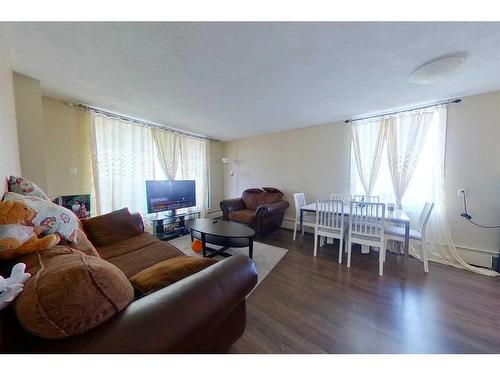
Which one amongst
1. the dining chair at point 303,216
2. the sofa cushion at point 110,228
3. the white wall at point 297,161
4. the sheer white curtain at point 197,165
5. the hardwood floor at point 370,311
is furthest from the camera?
the sheer white curtain at point 197,165

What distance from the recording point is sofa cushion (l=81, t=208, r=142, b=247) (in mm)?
1870

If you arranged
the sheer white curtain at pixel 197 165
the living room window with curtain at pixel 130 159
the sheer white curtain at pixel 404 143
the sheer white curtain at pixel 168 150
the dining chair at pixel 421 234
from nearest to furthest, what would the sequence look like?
the dining chair at pixel 421 234 < the sheer white curtain at pixel 404 143 < the living room window with curtain at pixel 130 159 < the sheer white curtain at pixel 168 150 < the sheer white curtain at pixel 197 165

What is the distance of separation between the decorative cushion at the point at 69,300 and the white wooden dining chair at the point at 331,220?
8.06 ft

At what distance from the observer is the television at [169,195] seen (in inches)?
126

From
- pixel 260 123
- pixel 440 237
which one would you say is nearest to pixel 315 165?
pixel 260 123

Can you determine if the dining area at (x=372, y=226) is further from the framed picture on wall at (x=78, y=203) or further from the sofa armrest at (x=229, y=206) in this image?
the framed picture on wall at (x=78, y=203)

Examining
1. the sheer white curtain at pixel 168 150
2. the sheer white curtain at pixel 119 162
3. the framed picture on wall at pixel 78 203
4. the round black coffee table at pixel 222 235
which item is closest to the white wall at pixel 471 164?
the round black coffee table at pixel 222 235

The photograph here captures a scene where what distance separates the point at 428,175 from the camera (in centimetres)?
267

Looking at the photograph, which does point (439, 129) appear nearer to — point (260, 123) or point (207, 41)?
point (260, 123)

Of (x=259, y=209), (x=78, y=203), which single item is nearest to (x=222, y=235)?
(x=259, y=209)

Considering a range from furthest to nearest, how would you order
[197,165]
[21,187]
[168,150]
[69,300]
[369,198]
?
[197,165], [168,150], [369,198], [21,187], [69,300]

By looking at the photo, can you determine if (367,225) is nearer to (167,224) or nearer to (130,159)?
(167,224)

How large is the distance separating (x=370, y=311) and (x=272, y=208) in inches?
80.9
